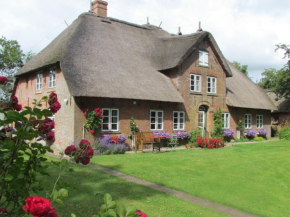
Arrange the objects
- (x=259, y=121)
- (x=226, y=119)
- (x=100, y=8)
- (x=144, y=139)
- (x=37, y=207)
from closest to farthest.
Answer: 1. (x=37, y=207)
2. (x=144, y=139)
3. (x=100, y=8)
4. (x=226, y=119)
5. (x=259, y=121)

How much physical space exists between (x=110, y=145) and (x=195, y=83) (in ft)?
27.4

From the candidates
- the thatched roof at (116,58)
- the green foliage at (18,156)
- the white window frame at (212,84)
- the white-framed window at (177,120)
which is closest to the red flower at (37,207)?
the green foliage at (18,156)

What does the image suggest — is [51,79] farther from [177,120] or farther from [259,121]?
[259,121]

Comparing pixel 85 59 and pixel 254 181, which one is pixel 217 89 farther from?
pixel 254 181

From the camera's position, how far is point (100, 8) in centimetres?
2058

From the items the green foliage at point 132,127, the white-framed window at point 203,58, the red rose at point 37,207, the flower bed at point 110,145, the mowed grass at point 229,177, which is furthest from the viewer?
the white-framed window at point 203,58

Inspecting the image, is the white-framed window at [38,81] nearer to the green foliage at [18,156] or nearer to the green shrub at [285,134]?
the green foliage at [18,156]

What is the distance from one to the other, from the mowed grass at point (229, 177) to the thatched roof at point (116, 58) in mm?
4301

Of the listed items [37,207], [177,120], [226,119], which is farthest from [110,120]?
[37,207]

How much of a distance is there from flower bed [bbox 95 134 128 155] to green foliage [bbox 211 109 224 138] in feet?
26.5

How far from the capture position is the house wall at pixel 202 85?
1948cm

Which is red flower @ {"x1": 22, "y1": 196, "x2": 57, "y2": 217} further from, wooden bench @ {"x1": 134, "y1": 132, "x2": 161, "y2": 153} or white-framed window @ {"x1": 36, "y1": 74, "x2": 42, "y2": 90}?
white-framed window @ {"x1": 36, "y1": 74, "x2": 42, "y2": 90}

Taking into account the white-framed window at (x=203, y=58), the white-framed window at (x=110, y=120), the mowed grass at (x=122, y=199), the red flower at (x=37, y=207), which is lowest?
the mowed grass at (x=122, y=199)

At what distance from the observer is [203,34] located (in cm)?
1998
